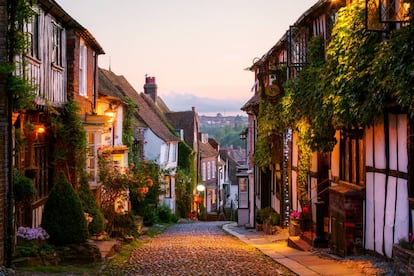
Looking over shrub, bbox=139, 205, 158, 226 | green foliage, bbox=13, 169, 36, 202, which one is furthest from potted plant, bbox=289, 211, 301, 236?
shrub, bbox=139, 205, 158, 226

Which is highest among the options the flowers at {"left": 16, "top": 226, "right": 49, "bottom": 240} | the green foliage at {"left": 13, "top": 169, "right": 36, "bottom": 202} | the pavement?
the green foliage at {"left": 13, "top": 169, "right": 36, "bottom": 202}

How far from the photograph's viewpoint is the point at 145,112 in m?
44.0

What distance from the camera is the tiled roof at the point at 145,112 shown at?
41.2 meters

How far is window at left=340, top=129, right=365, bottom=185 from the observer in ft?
48.1

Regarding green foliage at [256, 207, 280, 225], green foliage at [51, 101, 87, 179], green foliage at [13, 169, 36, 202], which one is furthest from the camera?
green foliage at [256, 207, 280, 225]

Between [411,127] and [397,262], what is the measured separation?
2.50 meters

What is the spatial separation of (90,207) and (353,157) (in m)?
7.77

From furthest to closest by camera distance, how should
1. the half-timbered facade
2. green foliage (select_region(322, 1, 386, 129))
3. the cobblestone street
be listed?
the cobblestone street → green foliage (select_region(322, 1, 386, 129)) → the half-timbered facade

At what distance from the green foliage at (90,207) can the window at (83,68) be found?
10.4ft

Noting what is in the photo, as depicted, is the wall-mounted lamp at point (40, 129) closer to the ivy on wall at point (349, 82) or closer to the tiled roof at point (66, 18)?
the tiled roof at point (66, 18)

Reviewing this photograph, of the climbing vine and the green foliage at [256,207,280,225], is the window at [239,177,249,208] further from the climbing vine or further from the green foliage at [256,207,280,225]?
the climbing vine

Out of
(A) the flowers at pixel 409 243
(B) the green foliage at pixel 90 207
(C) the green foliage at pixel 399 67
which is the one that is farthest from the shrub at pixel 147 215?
(C) the green foliage at pixel 399 67

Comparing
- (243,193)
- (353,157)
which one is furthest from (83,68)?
(243,193)

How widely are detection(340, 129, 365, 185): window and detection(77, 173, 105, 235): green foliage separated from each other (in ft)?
23.5
